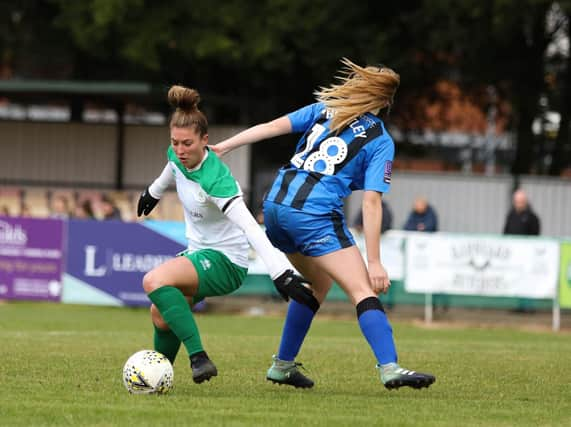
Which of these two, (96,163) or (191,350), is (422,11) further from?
(191,350)

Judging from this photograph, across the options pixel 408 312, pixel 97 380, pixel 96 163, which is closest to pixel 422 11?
pixel 96 163

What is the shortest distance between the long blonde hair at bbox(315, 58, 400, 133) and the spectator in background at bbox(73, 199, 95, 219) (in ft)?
48.4

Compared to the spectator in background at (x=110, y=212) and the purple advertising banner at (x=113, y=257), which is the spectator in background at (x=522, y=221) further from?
the spectator in background at (x=110, y=212)

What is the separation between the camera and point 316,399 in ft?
25.1

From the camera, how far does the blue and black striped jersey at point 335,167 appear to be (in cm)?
752

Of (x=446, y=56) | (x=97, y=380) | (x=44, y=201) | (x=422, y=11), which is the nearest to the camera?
(x=97, y=380)

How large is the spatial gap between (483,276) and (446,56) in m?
10.9

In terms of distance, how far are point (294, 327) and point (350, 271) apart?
2.55ft

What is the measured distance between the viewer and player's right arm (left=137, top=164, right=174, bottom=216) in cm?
786

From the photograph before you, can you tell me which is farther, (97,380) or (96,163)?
(96,163)

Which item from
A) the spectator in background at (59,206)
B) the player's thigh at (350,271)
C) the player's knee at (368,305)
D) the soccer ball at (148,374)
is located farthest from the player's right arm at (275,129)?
the spectator in background at (59,206)

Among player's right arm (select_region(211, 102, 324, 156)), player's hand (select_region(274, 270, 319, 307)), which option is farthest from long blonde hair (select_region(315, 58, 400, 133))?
player's hand (select_region(274, 270, 319, 307))

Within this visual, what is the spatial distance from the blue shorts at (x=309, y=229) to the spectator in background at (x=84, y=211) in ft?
48.2

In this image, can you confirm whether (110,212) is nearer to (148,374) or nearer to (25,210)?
Result: (25,210)
